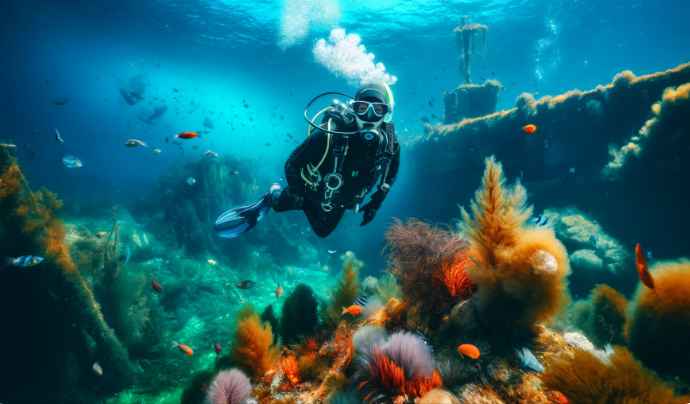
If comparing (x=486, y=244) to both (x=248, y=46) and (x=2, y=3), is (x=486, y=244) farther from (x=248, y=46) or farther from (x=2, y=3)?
(x=2, y=3)

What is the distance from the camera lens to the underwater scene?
2.54 meters

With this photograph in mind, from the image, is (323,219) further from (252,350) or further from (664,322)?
(664,322)

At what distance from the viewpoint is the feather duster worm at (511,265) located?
2.44 metres

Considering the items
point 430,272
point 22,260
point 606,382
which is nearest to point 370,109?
point 430,272

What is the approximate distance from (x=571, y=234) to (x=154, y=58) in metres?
41.6

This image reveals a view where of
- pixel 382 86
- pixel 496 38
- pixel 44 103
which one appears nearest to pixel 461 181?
pixel 382 86

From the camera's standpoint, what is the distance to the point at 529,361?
95.3 inches

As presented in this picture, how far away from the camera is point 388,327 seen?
3.64m

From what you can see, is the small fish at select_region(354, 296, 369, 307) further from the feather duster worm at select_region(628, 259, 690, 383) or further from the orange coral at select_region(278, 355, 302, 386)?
the feather duster worm at select_region(628, 259, 690, 383)

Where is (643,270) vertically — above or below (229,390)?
above

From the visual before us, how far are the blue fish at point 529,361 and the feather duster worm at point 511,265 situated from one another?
223 millimetres

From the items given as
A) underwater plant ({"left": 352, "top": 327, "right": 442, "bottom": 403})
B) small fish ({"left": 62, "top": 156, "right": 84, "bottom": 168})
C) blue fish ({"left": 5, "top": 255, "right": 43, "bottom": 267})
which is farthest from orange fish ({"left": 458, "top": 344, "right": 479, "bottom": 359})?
small fish ({"left": 62, "top": 156, "right": 84, "bottom": 168})

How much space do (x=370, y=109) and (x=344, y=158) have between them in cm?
86

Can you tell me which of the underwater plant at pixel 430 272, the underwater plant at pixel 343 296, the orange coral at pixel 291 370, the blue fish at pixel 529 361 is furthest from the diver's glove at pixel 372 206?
the blue fish at pixel 529 361
